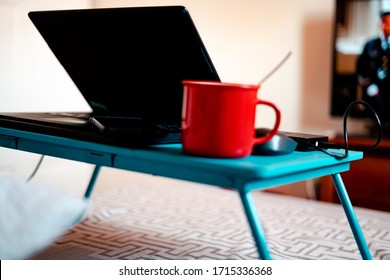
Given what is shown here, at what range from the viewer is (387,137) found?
227 cm

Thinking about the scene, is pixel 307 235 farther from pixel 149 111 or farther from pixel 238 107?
pixel 238 107

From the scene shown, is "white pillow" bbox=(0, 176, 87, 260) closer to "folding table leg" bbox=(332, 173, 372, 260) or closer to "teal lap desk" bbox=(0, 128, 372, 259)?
"teal lap desk" bbox=(0, 128, 372, 259)

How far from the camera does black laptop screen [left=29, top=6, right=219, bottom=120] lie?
3.03 ft

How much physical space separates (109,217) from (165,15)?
3.30 feet

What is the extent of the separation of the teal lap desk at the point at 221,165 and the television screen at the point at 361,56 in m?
1.47

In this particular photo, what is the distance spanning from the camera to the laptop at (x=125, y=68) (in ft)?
2.96

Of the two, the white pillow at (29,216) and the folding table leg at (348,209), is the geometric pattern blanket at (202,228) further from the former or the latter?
the folding table leg at (348,209)

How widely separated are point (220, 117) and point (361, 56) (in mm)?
1808

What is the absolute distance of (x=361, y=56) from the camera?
2416 millimetres

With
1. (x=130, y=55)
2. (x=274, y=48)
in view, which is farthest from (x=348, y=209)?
(x=274, y=48)

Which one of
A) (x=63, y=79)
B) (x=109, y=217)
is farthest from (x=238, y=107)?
(x=63, y=79)

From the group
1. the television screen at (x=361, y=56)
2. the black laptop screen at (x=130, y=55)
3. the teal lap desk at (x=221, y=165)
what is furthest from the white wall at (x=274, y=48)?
the teal lap desk at (x=221, y=165)

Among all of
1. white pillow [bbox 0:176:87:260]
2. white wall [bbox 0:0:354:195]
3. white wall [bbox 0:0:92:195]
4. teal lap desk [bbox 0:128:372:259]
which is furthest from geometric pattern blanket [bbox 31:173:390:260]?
white wall [bbox 0:0:354:195]

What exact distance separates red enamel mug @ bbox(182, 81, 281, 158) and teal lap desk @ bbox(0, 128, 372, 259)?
2cm
